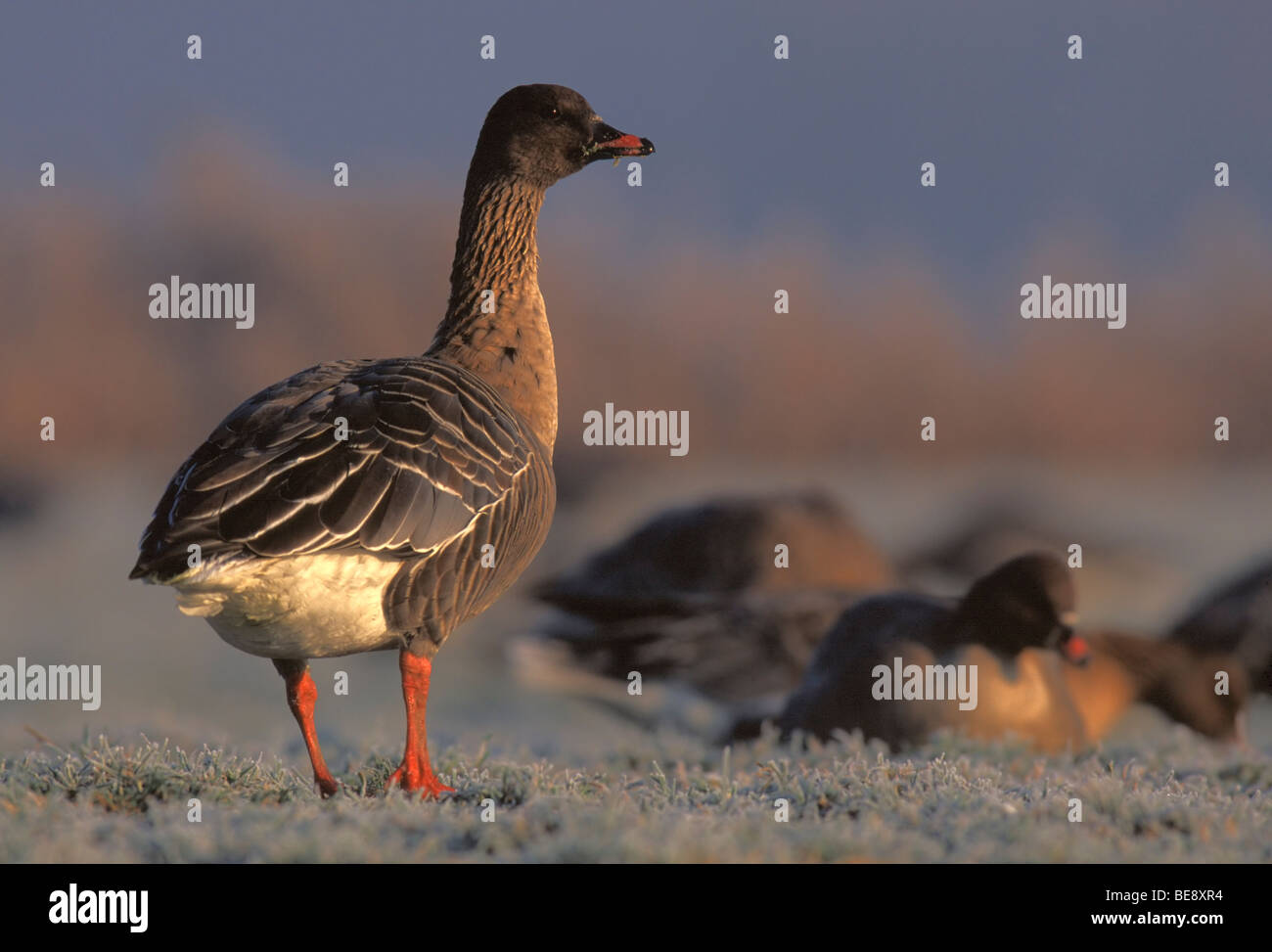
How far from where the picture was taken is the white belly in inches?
239

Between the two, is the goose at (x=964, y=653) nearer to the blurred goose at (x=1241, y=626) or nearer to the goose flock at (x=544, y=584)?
the goose flock at (x=544, y=584)

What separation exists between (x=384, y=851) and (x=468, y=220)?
5.07 metres

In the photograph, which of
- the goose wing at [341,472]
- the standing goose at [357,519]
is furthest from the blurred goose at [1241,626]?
the goose wing at [341,472]

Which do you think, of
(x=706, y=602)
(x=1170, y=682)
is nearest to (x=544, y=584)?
(x=706, y=602)

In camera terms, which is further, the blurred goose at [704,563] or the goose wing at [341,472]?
the blurred goose at [704,563]

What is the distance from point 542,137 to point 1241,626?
8.73 metres

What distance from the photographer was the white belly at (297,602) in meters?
6.07

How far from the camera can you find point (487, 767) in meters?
7.80

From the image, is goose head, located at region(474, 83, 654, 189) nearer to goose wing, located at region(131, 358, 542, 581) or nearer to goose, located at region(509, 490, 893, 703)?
goose wing, located at region(131, 358, 542, 581)

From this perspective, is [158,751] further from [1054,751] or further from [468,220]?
[1054,751]

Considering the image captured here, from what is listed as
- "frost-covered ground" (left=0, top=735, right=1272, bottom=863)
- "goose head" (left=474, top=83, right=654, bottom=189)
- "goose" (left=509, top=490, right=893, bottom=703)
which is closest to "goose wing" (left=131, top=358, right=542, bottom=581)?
"frost-covered ground" (left=0, top=735, right=1272, bottom=863)

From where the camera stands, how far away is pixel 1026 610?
9891 mm

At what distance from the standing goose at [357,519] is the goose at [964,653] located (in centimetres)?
324

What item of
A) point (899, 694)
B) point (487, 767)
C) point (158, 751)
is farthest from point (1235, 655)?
point (158, 751)
